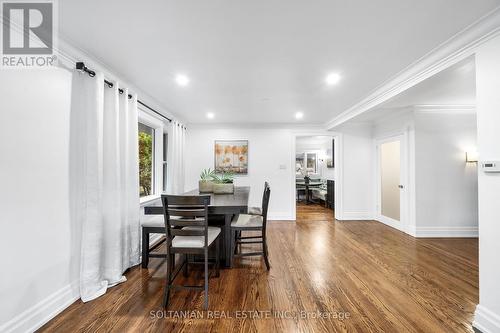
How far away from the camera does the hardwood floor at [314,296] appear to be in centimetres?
169

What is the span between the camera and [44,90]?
1.74 m

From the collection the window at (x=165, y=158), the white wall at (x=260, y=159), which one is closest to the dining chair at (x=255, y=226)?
the window at (x=165, y=158)

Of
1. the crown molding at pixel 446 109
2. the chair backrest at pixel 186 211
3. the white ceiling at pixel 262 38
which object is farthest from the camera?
the crown molding at pixel 446 109

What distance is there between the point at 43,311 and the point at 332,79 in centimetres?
363

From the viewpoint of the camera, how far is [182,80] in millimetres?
2719

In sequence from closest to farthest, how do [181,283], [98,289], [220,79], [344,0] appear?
[344,0]
[98,289]
[181,283]
[220,79]

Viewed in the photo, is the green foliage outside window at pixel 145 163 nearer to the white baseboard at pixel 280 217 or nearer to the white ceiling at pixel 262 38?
the white ceiling at pixel 262 38

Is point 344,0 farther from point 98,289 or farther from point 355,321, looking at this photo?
point 98,289

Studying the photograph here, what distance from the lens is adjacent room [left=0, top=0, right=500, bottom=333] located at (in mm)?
1545

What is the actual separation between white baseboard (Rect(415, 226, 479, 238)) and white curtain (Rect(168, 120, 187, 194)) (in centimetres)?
459

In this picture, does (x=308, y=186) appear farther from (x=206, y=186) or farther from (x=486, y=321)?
(x=486, y=321)

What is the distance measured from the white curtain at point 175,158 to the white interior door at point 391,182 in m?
4.46

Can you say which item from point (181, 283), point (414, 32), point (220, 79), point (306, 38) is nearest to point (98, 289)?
point (181, 283)

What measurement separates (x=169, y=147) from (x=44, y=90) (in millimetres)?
2540
